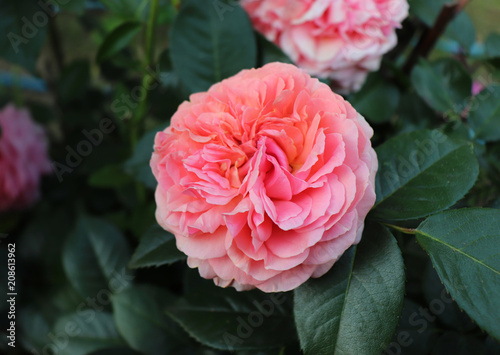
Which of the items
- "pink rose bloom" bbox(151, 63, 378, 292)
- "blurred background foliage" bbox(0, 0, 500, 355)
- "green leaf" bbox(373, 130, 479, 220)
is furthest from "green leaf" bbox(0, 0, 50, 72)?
"green leaf" bbox(373, 130, 479, 220)

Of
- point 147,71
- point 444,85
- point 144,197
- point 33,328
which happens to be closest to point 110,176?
point 144,197

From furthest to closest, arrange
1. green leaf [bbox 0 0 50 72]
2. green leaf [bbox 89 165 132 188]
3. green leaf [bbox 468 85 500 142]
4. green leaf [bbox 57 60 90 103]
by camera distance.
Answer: green leaf [bbox 57 60 90 103], green leaf [bbox 89 165 132 188], green leaf [bbox 0 0 50 72], green leaf [bbox 468 85 500 142]

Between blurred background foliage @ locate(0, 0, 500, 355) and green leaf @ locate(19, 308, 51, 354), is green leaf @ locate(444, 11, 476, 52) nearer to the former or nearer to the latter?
blurred background foliage @ locate(0, 0, 500, 355)

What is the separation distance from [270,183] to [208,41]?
29cm

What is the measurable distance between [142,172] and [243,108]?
25 centimetres

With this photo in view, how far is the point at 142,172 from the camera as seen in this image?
582 mm

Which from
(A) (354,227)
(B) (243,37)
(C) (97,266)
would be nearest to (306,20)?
(B) (243,37)

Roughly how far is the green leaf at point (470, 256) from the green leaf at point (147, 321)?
38cm

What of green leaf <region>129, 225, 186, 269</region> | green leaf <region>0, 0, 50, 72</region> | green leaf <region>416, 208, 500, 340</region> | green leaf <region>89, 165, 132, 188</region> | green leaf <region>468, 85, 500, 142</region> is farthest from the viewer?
green leaf <region>89, 165, 132, 188</region>

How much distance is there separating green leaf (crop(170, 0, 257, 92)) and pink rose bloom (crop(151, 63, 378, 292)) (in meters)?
0.19

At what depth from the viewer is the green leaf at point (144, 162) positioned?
57 centimetres

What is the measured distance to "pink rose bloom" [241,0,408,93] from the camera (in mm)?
561

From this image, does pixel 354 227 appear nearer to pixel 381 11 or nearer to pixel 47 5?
pixel 381 11

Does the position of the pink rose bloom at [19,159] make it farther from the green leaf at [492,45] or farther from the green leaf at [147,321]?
the green leaf at [492,45]
